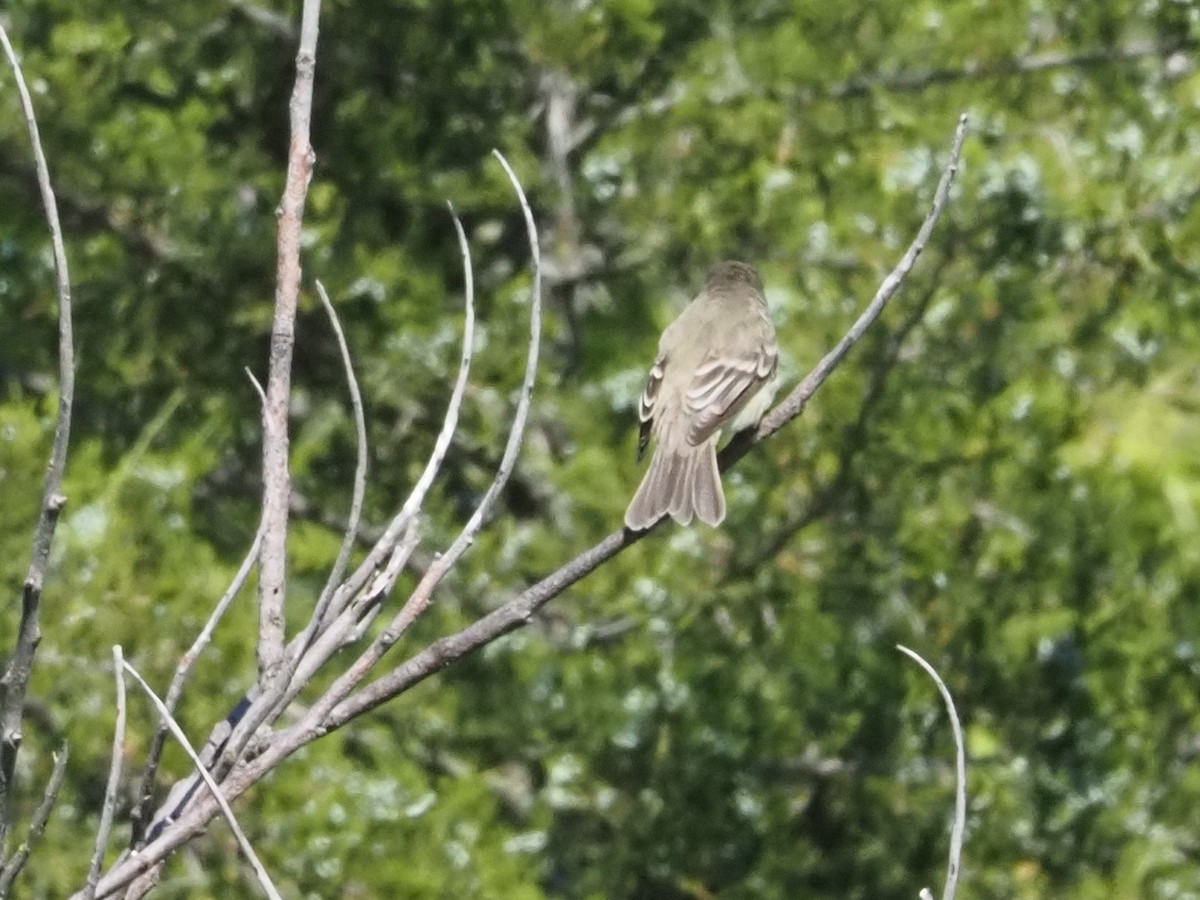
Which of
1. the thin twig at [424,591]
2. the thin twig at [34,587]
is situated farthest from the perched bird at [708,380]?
the thin twig at [34,587]

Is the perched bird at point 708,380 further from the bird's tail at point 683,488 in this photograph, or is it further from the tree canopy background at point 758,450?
the tree canopy background at point 758,450

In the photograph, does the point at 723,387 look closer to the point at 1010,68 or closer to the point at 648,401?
the point at 648,401

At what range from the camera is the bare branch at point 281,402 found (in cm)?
214

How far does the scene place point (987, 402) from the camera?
559 cm

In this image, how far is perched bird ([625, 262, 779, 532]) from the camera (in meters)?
4.77

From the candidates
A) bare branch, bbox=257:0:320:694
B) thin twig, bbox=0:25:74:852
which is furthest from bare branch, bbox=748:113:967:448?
thin twig, bbox=0:25:74:852

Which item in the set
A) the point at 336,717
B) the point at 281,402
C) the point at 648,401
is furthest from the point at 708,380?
the point at 336,717

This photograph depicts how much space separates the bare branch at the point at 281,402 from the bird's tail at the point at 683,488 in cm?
213

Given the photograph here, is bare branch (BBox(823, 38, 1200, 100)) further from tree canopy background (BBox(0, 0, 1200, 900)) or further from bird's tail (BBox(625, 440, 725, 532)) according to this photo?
bird's tail (BBox(625, 440, 725, 532))

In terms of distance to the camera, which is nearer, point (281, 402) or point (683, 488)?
point (281, 402)

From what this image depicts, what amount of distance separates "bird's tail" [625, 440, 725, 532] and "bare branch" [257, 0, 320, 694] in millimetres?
2129

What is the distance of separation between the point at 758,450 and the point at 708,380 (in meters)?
0.41

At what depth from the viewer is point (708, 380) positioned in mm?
5148

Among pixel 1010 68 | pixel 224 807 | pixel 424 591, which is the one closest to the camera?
pixel 224 807
